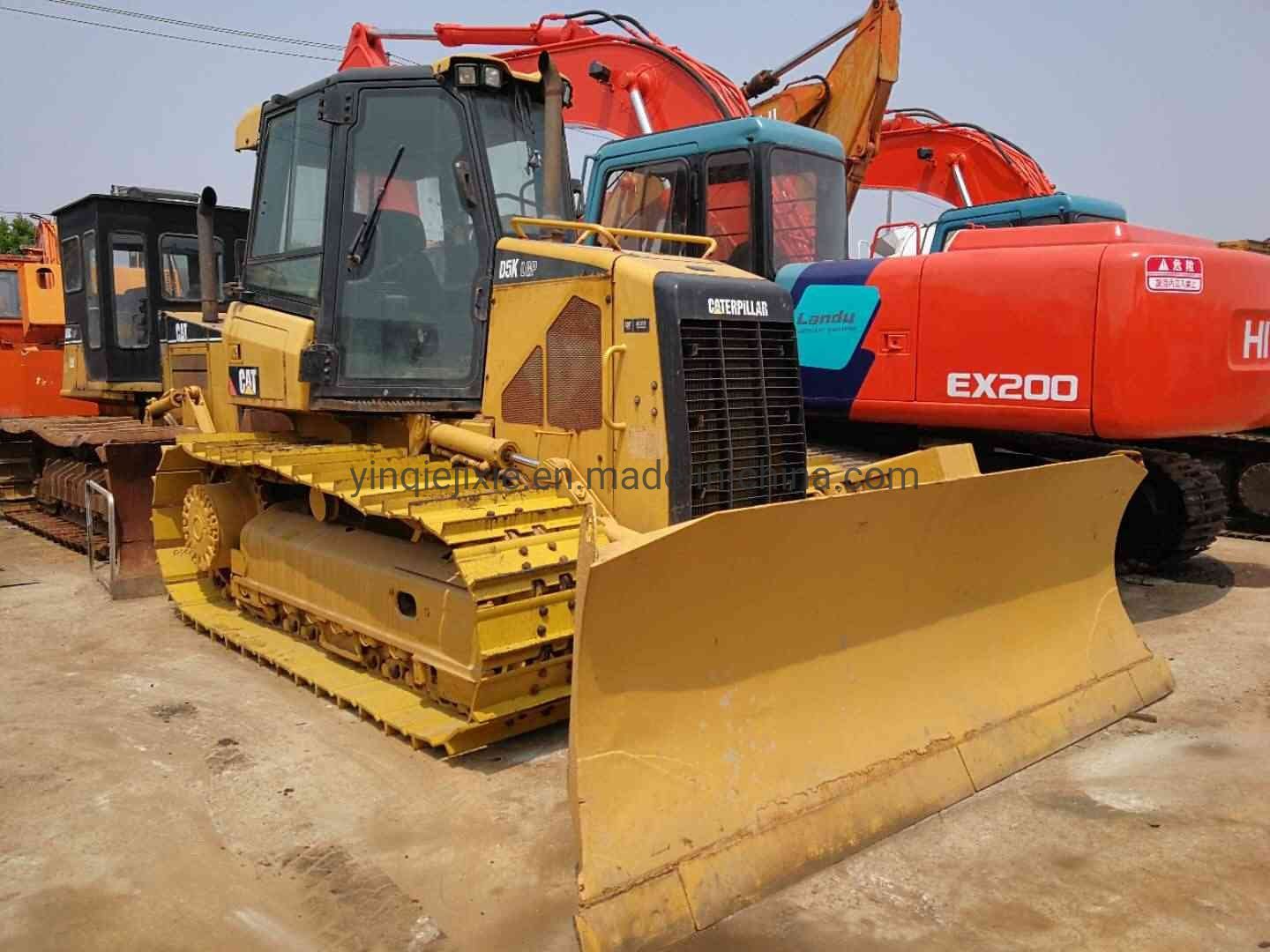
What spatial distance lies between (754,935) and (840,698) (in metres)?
0.92

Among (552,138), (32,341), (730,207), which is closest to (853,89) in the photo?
(730,207)

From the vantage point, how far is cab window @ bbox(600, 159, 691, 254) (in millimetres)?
6633

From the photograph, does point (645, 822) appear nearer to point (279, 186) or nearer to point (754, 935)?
point (754, 935)

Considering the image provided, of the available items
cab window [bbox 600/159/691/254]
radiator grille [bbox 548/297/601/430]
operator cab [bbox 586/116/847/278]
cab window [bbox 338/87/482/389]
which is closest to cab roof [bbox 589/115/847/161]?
operator cab [bbox 586/116/847/278]

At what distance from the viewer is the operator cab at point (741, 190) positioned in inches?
252

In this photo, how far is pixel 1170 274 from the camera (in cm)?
502

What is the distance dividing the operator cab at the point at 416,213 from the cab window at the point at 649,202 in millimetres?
1677

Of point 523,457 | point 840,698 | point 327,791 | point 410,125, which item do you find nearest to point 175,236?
point 410,125

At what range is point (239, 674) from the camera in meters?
5.12

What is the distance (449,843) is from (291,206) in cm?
348

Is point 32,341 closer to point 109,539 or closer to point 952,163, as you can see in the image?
point 109,539

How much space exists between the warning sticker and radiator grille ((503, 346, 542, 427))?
3048 mm

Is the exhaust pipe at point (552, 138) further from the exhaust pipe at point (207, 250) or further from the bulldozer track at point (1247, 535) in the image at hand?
the bulldozer track at point (1247, 535)

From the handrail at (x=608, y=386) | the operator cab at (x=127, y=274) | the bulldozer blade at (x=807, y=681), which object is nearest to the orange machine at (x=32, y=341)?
the operator cab at (x=127, y=274)
